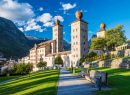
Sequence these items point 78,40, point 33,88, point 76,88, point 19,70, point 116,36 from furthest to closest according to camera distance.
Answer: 1. point 78,40
2. point 116,36
3. point 19,70
4. point 33,88
5. point 76,88

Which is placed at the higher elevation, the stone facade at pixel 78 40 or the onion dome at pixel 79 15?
the onion dome at pixel 79 15

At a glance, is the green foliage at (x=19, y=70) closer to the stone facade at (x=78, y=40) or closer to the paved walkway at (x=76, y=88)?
the paved walkway at (x=76, y=88)

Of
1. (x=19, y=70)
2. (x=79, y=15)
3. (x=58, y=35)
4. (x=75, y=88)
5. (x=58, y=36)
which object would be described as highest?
(x=79, y=15)

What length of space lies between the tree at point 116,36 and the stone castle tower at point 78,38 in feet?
34.7

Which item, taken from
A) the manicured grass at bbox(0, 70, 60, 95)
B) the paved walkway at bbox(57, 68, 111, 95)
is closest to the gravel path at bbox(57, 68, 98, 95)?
the paved walkway at bbox(57, 68, 111, 95)

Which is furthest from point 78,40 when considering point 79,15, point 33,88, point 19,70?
point 33,88

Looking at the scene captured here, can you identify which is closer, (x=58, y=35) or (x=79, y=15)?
(x=79, y=15)

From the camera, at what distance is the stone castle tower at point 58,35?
65.5 metres

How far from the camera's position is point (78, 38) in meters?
49.6

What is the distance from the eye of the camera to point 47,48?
6719 cm

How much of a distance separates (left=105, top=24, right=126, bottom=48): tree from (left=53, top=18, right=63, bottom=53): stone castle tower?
2937cm

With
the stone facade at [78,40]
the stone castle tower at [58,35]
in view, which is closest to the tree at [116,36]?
the stone facade at [78,40]

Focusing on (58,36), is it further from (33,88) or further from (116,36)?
(33,88)

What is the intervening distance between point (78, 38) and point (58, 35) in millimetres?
19667
